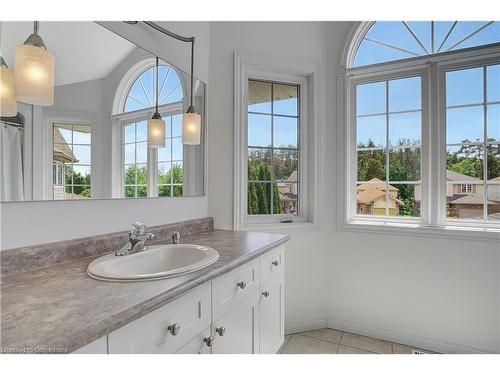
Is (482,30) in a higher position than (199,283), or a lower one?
higher

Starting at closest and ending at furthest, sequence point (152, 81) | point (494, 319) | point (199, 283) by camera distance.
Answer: point (199, 283) < point (152, 81) < point (494, 319)

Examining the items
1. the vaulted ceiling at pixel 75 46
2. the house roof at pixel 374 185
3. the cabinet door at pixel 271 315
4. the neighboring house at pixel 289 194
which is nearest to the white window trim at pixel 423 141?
the house roof at pixel 374 185

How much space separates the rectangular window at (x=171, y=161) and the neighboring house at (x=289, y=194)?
89 centimetres

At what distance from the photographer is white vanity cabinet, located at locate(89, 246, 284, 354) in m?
0.78

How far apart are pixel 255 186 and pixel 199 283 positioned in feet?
4.53

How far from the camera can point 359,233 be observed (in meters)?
2.27

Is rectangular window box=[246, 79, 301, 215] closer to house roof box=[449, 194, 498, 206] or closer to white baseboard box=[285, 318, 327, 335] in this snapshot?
white baseboard box=[285, 318, 327, 335]

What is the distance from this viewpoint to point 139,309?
73 cm

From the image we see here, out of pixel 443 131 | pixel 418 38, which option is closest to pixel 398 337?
pixel 443 131

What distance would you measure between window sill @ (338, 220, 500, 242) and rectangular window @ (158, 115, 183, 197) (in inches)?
53.0

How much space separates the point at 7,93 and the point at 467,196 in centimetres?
264

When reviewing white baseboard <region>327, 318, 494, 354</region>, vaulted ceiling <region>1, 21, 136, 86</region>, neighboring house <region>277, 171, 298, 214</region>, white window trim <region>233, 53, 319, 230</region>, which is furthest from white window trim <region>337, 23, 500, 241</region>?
vaulted ceiling <region>1, 21, 136, 86</region>

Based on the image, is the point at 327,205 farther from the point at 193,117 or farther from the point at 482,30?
the point at 482,30
